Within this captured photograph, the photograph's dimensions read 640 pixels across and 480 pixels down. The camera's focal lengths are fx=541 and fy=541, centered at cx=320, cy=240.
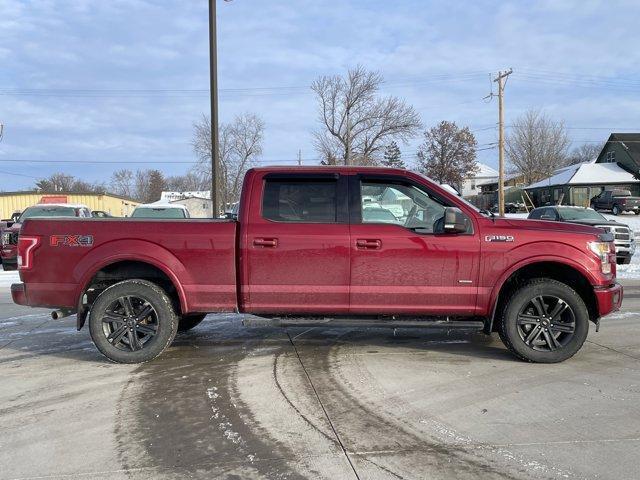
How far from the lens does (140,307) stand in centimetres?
574

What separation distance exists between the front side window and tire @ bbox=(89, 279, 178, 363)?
7.62 ft

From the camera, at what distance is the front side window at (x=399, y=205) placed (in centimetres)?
556

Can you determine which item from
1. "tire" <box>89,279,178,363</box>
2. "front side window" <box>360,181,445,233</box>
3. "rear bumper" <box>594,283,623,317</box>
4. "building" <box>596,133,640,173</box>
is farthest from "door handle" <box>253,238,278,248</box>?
"building" <box>596,133,640,173</box>

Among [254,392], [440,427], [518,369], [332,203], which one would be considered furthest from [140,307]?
[518,369]

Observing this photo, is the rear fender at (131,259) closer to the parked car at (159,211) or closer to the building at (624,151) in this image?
the parked car at (159,211)

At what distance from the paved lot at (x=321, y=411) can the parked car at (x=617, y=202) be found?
3527 cm

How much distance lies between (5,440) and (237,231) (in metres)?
2.68

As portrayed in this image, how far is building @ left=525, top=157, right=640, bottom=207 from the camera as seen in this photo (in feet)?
167

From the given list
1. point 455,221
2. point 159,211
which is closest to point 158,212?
point 159,211

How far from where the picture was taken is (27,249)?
5656mm

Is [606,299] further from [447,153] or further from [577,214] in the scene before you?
[447,153]

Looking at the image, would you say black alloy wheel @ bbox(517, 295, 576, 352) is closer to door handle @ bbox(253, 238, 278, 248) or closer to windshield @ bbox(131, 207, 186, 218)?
door handle @ bbox(253, 238, 278, 248)

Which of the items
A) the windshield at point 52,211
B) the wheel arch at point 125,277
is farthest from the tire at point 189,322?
the windshield at point 52,211

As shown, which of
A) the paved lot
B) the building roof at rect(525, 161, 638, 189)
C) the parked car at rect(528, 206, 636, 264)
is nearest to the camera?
the paved lot
